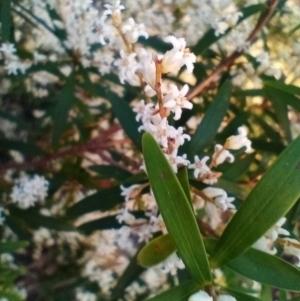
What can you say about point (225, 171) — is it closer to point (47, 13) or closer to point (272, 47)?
point (272, 47)

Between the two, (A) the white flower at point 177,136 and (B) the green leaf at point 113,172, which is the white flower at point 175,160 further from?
(B) the green leaf at point 113,172

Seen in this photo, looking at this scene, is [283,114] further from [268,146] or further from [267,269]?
[267,269]

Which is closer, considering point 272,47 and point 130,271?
point 130,271

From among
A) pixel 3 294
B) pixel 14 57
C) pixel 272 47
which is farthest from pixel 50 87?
pixel 3 294

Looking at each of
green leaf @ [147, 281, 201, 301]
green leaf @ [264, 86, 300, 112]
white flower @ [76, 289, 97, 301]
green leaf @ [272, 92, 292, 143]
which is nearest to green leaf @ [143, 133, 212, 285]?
green leaf @ [147, 281, 201, 301]

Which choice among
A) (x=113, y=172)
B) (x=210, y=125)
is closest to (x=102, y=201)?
(x=113, y=172)
